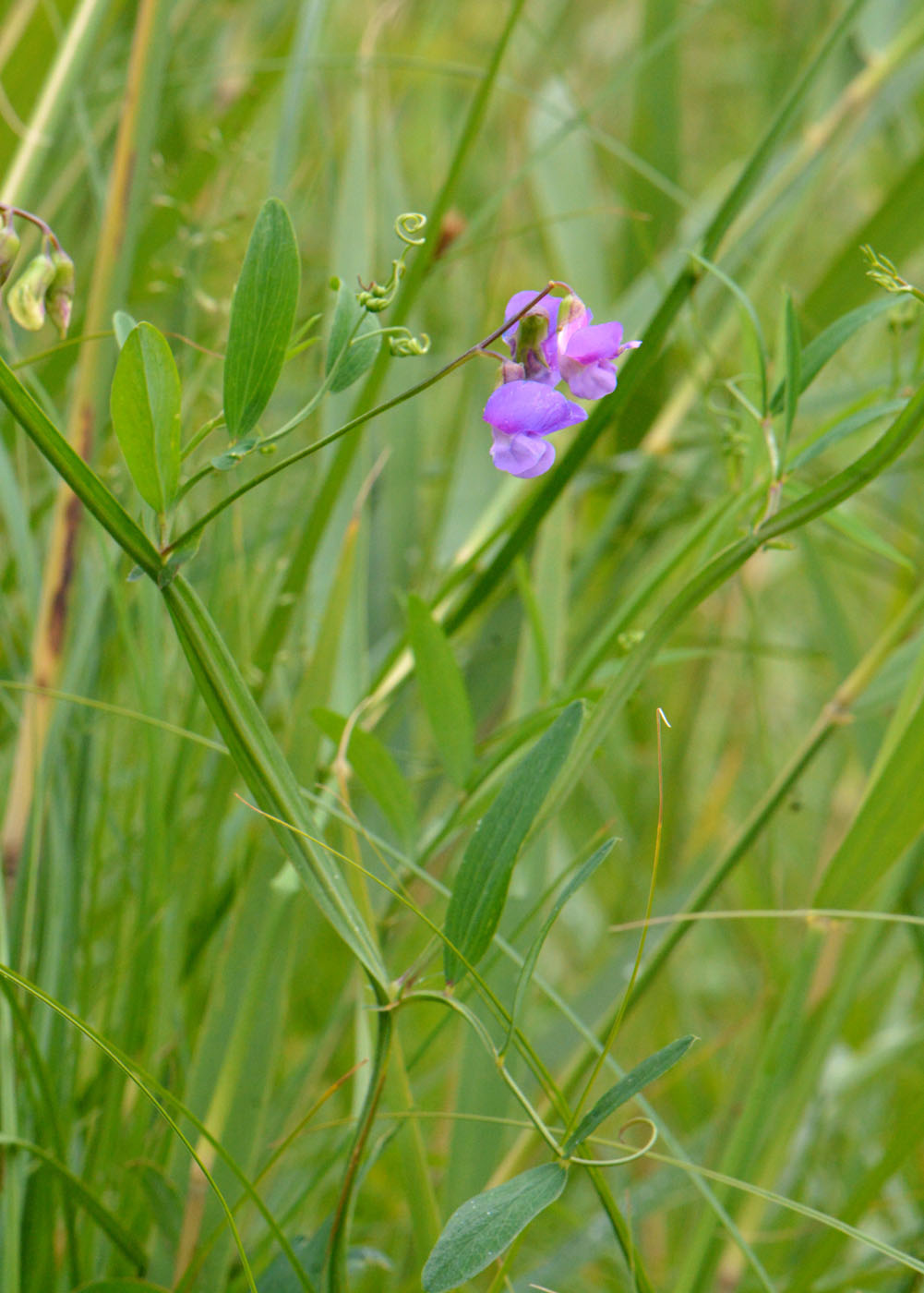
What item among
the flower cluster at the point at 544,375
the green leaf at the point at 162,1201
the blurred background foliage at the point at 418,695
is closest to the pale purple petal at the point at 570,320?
the flower cluster at the point at 544,375

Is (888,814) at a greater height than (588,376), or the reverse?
(588,376)


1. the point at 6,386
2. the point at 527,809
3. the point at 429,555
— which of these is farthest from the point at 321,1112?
the point at 6,386

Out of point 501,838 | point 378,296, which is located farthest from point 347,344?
point 501,838

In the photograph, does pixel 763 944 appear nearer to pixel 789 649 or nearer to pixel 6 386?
pixel 789 649

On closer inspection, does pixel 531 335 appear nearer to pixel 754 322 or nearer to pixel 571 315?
pixel 571 315

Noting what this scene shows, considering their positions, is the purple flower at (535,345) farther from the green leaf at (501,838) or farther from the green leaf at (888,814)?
the green leaf at (888,814)

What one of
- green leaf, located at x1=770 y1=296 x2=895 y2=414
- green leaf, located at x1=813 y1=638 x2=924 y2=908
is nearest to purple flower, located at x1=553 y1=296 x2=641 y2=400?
green leaf, located at x1=770 y1=296 x2=895 y2=414

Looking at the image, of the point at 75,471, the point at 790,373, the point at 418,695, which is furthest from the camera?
the point at 418,695

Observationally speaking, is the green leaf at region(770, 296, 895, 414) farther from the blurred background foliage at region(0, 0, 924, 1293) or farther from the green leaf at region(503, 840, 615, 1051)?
the green leaf at region(503, 840, 615, 1051)
